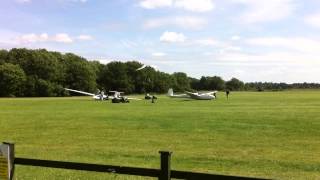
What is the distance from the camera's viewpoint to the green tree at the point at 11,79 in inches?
5965

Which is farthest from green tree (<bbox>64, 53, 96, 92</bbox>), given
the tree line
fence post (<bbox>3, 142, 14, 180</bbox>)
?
fence post (<bbox>3, 142, 14, 180</bbox>)

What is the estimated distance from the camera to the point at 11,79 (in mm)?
151500

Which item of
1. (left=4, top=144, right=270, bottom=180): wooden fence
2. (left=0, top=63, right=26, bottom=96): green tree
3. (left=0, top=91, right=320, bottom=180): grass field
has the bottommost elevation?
(left=0, top=91, right=320, bottom=180): grass field

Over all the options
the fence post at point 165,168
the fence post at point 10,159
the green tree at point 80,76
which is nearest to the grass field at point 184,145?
the fence post at point 10,159

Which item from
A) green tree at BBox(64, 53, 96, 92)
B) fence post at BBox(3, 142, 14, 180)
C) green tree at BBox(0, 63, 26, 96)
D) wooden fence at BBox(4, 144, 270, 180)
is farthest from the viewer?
green tree at BBox(64, 53, 96, 92)

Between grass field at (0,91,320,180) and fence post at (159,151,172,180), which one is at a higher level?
fence post at (159,151,172,180)

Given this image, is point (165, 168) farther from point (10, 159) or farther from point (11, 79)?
point (11, 79)

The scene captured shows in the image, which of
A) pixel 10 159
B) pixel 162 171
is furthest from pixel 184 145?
pixel 162 171

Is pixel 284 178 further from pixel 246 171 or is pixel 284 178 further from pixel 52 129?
pixel 52 129

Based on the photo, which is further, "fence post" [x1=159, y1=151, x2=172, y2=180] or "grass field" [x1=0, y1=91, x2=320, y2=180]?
"grass field" [x1=0, y1=91, x2=320, y2=180]

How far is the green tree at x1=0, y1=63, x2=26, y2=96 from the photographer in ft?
497

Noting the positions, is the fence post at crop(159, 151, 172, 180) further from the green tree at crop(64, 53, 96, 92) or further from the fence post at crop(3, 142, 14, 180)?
the green tree at crop(64, 53, 96, 92)

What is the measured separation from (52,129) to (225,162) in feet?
53.7

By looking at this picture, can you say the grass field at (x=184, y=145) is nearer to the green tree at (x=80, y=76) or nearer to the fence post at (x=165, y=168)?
the fence post at (x=165, y=168)
